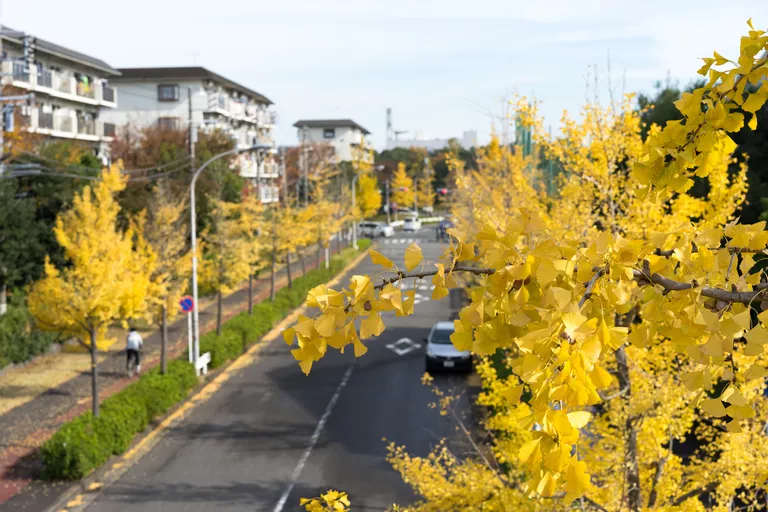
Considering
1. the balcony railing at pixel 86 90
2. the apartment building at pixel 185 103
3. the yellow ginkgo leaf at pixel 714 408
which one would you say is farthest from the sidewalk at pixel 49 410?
the apartment building at pixel 185 103

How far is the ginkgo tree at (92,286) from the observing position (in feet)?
53.3

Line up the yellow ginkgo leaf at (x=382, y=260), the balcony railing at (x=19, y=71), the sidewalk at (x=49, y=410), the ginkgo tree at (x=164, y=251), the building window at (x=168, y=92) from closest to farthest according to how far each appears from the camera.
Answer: the yellow ginkgo leaf at (x=382, y=260) → the sidewalk at (x=49, y=410) → the ginkgo tree at (x=164, y=251) → the balcony railing at (x=19, y=71) → the building window at (x=168, y=92)

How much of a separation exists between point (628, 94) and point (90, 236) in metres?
12.7

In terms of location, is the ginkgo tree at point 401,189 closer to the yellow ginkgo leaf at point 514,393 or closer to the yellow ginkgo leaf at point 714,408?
the yellow ginkgo leaf at point 714,408

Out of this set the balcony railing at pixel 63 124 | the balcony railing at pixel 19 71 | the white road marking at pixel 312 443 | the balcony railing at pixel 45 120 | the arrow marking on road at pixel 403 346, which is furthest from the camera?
the balcony railing at pixel 63 124

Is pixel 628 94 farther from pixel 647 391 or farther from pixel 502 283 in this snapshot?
pixel 502 283

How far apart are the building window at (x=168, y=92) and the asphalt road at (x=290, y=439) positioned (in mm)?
34692

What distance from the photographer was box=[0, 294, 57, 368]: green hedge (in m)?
21.8

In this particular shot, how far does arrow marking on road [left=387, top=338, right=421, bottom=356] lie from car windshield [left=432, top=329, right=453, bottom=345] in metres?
2.34

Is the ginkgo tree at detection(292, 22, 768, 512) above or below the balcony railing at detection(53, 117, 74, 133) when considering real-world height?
below

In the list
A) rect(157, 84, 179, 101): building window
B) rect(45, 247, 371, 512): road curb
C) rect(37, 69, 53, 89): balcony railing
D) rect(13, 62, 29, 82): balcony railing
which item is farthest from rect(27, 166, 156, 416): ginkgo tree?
rect(157, 84, 179, 101): building window

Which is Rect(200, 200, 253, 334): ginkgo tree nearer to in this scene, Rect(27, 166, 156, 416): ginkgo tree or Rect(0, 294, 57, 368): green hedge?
Rect(0, 294, 57, 368): green hedge

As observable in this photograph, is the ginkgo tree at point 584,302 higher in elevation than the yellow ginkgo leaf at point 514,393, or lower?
higher

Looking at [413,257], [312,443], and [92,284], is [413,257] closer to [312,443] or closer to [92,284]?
[312,443]
